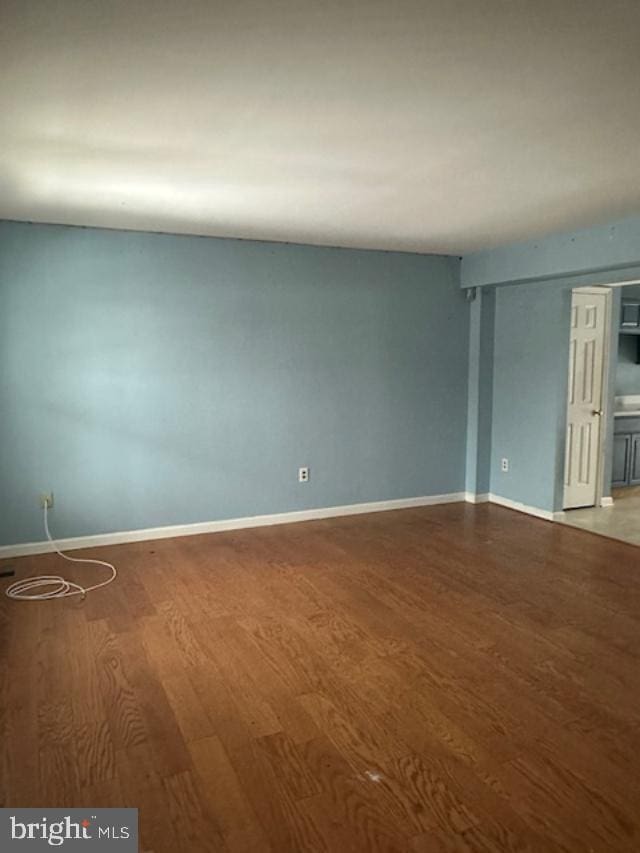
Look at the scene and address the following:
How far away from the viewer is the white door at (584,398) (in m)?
5.34

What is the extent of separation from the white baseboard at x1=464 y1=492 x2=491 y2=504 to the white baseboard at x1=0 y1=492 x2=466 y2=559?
4 centimetres

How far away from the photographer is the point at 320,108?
2.21 metres

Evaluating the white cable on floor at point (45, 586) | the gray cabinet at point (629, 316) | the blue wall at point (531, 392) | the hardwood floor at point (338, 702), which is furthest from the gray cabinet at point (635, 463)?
the white cable on floor at point (45, 586)

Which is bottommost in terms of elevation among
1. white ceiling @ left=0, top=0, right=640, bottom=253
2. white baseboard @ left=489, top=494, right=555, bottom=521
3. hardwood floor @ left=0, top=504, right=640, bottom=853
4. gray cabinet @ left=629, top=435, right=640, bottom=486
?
hardwood floor @ left=0, top=504, right=640, bottom=853

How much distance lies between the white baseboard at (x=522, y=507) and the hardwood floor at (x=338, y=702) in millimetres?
1033

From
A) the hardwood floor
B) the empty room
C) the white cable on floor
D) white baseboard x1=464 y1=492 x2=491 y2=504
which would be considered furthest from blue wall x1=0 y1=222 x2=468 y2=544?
the hardwood floor

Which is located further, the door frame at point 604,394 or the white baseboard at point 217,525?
the door frame at point 604,394

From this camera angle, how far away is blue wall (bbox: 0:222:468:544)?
A: 4.13 metres

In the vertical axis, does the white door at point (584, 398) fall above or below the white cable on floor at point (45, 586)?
above

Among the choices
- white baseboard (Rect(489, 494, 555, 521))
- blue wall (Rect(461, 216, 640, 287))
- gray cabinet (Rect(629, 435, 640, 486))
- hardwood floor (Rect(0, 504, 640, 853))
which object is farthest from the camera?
gray cabinet (Rect(629, 435, 640, 486))

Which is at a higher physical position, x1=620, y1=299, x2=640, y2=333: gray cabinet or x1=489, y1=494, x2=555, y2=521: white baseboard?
x1=620, y1=299, x2=640, y2=333: gray cabinet

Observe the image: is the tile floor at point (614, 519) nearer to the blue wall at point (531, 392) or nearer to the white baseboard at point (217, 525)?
the blue wall at point (531, 392)

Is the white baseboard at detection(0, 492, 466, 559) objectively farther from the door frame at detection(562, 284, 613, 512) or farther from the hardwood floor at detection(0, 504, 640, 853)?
the door frame at detection(562, 284, 613, 512)

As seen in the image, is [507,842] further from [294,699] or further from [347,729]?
[294,699]
